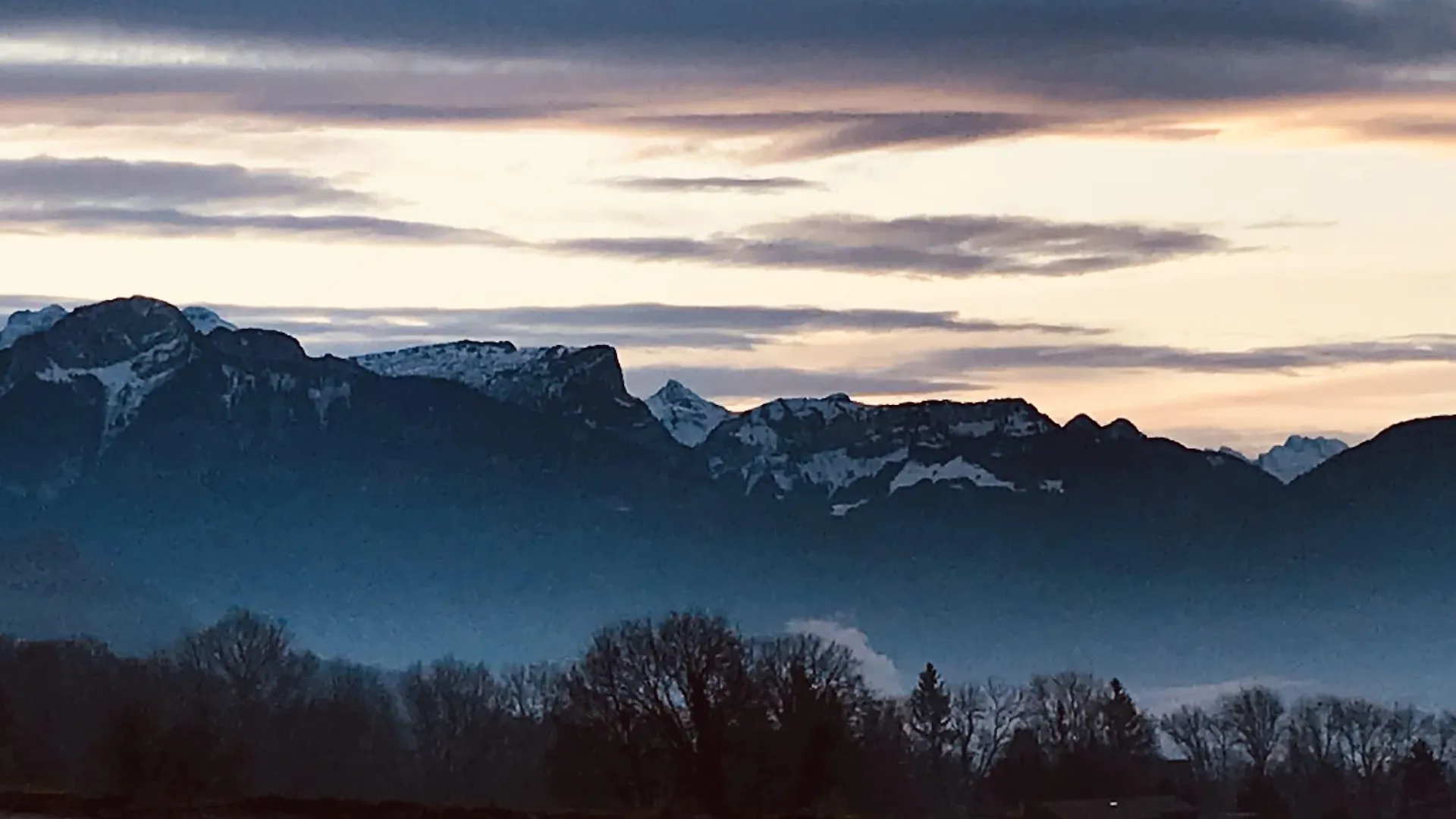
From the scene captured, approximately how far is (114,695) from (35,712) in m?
4.85

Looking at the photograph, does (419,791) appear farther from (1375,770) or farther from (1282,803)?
(1375,770)

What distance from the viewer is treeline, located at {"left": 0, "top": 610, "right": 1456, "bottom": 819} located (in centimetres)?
8681

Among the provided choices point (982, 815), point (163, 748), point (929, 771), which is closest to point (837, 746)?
point (163, 748)

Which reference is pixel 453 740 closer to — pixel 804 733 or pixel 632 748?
pixel 632 748

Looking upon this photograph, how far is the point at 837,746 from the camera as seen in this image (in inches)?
3610

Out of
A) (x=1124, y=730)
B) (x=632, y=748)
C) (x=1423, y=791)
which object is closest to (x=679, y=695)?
(x=632, y=748)

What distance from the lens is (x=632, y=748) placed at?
91.8 m

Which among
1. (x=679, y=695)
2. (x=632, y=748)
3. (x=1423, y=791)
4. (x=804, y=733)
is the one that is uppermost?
(x=1423, y=791)

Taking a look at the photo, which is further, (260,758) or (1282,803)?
(1282,803)

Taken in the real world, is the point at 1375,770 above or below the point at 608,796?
above

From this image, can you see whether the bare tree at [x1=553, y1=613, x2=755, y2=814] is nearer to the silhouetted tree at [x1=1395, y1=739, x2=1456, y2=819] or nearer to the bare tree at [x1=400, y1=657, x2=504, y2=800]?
the bare tree at [x1=400, y1=657, x2=504, y2=800]

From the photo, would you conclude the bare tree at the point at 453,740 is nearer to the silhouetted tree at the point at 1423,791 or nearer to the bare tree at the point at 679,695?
the bare tree at the point at 679,695

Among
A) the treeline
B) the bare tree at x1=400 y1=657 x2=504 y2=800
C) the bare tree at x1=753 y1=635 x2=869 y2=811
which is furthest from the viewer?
the bare tree at x1=400 y1=657 x2=504 y2=800

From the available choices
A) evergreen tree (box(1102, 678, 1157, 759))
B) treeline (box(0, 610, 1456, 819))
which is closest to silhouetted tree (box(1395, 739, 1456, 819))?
treeline (box(0, 610, 1456, 819))
